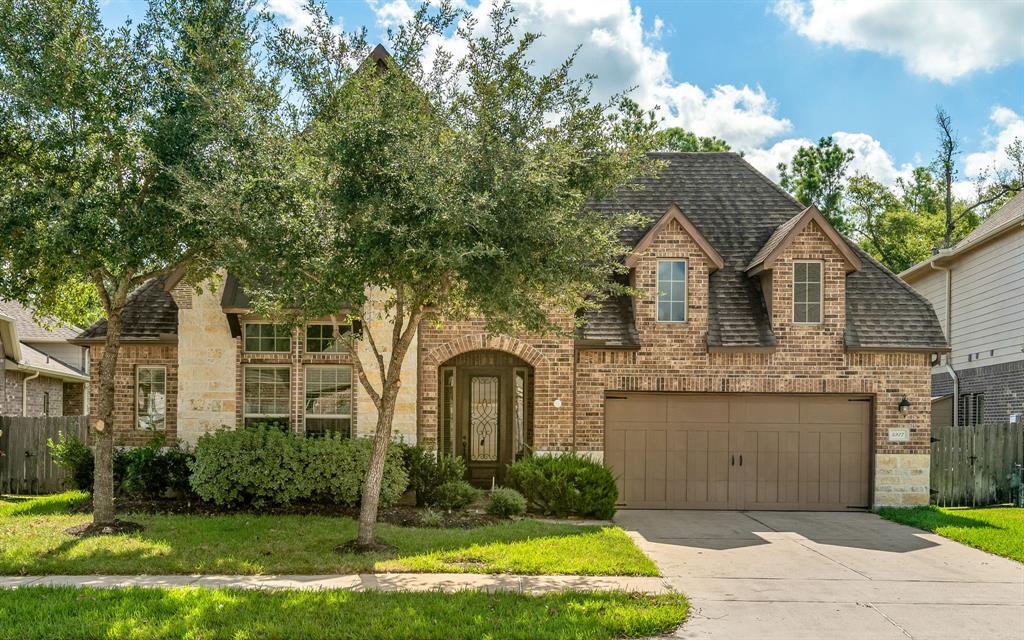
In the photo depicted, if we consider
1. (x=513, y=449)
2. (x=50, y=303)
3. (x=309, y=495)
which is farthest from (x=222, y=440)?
(x=513, y=449)

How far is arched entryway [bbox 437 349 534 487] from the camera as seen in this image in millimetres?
16328

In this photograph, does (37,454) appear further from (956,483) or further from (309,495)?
(956,483)

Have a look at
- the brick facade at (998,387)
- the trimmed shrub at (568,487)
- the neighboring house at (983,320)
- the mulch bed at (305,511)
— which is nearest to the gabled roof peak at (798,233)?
the trimmed shrub at (568,487)

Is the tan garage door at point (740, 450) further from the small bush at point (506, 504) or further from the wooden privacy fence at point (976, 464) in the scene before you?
the small bush at point (506, 504)

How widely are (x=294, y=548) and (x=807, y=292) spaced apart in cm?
1009

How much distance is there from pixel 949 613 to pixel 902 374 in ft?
26.4

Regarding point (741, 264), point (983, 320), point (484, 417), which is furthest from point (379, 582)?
point (983, 320)

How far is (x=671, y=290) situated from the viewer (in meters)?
16.2

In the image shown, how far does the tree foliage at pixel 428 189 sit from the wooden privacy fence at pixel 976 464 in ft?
30.7

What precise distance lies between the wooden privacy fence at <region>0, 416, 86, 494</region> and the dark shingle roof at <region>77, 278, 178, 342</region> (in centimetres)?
253

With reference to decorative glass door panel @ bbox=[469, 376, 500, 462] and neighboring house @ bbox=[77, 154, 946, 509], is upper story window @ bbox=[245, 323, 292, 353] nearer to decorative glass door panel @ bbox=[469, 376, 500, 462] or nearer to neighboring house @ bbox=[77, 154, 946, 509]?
neighboring house @ bbox=[77, 154, 946, 509]

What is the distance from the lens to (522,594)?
29.2ft

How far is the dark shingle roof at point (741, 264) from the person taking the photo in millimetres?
16078

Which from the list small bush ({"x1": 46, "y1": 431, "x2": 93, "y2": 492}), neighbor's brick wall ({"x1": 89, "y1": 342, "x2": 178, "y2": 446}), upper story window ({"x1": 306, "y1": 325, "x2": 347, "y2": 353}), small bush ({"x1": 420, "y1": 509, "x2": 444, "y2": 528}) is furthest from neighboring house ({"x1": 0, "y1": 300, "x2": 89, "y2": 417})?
small bush ({"x1": 420, "y1": 509, "x2": 444, "y2": 528})
